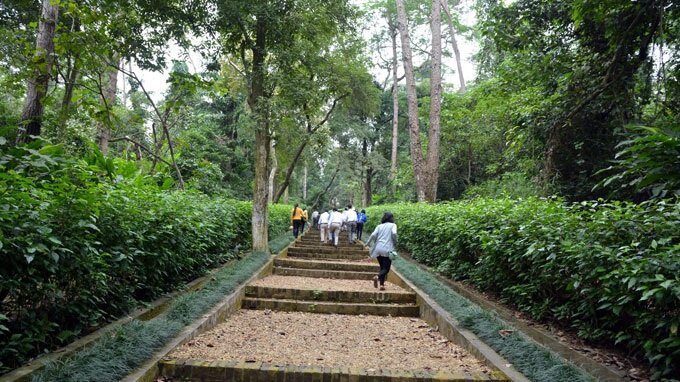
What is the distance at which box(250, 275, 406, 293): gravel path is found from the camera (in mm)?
8453

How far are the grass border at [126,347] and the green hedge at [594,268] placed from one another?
376cm

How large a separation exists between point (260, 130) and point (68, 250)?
7.38 m

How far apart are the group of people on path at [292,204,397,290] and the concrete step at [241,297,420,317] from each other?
1.03 meters

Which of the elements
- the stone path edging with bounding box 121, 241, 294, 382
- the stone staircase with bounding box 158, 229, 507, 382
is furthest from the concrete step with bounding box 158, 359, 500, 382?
the stone path edging with bounding box 121, 241, 294, 382

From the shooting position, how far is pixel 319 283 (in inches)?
363

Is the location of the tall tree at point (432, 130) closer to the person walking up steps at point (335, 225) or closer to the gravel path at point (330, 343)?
the person walking up steps at point (335, 225)

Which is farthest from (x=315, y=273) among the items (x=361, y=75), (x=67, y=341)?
(x=361, y=75)

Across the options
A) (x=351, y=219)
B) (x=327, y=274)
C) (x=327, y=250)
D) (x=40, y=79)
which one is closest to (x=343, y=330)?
(x=327, y=274)

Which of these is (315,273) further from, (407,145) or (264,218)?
(407,145)

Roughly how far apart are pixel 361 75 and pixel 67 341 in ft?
48.6

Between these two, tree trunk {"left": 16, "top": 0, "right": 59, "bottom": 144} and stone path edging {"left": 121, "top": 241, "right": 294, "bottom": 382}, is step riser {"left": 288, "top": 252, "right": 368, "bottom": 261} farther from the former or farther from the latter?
tree trunk {"left": 16, "top": 0, "right": 59, "bottom": 144}

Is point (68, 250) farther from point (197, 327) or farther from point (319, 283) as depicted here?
point (319, 283)

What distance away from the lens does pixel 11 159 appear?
12.3ft

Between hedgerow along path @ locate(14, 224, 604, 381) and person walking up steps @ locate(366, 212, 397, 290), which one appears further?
person walking up steps @ locate(366, 212, 397, 290)
